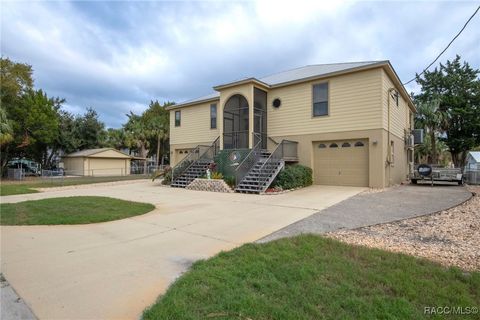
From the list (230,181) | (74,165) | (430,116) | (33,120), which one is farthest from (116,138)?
(430,116)

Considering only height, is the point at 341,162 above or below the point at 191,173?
above

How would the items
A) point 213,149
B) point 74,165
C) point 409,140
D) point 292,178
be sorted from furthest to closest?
1. point 74,165
2. point 409,140
3. point 213,149
4. point 292,178

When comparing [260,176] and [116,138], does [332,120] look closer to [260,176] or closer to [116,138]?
[260,176]

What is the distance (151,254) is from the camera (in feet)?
14.4

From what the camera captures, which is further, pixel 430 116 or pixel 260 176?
pixel 430 116

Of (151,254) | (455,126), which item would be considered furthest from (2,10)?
(455,126)

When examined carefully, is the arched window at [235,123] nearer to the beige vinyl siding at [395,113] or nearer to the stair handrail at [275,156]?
the stair handrail at [275,156]

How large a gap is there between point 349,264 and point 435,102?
92.9 feet

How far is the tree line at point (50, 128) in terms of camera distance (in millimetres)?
23188

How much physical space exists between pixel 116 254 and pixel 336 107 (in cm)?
1244

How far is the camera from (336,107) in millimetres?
14211

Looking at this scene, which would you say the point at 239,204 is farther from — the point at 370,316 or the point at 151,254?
the point at 370,316

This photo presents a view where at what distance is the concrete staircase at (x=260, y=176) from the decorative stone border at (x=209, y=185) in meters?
0.65

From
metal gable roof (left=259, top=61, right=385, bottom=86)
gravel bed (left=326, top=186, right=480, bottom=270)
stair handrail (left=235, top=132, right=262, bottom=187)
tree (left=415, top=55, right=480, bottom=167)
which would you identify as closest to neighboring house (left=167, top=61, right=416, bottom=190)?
metal gable roof (left=259, top=61, right=385, bottom=86)
